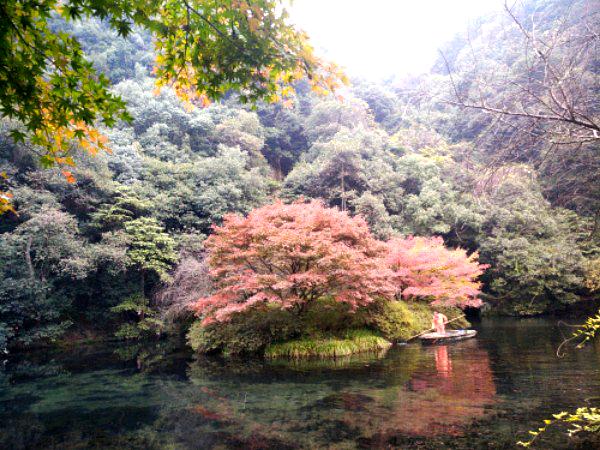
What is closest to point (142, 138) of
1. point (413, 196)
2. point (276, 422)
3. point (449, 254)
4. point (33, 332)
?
point (33, 332)

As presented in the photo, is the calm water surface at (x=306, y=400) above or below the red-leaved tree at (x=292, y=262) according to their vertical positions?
below

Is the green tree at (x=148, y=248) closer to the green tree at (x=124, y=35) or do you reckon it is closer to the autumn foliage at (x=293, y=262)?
the autumn foliage at (x=293, y=262)

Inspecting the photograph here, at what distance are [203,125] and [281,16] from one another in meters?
22.9

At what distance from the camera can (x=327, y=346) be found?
10.5 m

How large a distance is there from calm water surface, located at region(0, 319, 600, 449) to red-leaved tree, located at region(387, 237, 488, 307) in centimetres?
330

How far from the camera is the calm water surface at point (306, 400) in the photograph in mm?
4805

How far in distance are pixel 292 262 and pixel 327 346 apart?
2.47 meters

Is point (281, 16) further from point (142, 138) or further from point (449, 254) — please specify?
point (142, 138)

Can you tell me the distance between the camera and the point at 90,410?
6480 mm

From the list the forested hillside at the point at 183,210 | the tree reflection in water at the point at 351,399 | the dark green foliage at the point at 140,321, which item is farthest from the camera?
the dark green foliage at the point at 140,321

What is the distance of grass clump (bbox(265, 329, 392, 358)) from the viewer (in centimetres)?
1037

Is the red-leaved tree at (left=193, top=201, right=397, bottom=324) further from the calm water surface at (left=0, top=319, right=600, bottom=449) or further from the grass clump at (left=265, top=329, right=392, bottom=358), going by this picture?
the calm water surface at (left=0, top=319, right=600, bottom=449)

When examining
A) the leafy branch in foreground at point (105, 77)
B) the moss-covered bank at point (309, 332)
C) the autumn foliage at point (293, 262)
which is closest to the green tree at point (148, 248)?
the moss-covered bank at point (309, 332)

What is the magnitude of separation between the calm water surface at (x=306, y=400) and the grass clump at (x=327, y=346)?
2.19 feet
